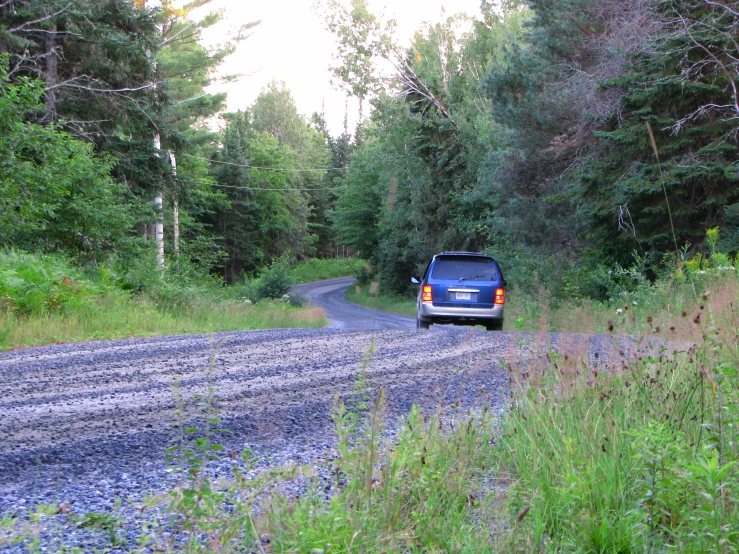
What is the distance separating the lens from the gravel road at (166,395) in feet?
13.1

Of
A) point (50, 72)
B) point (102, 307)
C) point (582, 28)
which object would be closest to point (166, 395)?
point (102, 307)

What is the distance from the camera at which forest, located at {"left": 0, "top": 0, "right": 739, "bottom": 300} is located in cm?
1538

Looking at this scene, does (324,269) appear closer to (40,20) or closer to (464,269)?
(40,20)

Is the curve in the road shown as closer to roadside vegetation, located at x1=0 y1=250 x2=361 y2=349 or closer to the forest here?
roadside vegetation, located at x1=0 y1=250 x2=361 y2=349

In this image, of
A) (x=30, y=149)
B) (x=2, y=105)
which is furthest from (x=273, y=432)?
(x=30, y=149)

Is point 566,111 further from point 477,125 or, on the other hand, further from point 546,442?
point 546,442

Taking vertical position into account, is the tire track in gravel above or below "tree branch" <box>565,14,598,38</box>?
below

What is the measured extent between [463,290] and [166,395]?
372 inches

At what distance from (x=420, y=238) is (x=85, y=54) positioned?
67.4 ft

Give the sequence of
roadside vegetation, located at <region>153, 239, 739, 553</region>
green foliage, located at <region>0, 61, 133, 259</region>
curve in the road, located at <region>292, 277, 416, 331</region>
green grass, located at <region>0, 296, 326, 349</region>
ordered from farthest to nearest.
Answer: curve in the road, located at <region>292, 277, 416, 331</region> → green foliage, located at <region>0, 61, 133, 259</region> → green grass, located at <region>0, 296, 326, 349</region> → roadside vegetation, located at <region>153, 239, 739, 553</region>

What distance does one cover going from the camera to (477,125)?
33.0m

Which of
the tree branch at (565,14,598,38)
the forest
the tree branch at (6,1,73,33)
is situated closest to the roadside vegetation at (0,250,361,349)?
the forest

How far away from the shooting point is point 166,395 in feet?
20.8

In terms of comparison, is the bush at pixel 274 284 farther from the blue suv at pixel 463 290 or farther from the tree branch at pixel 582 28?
the blue suv at pixel 463 290
